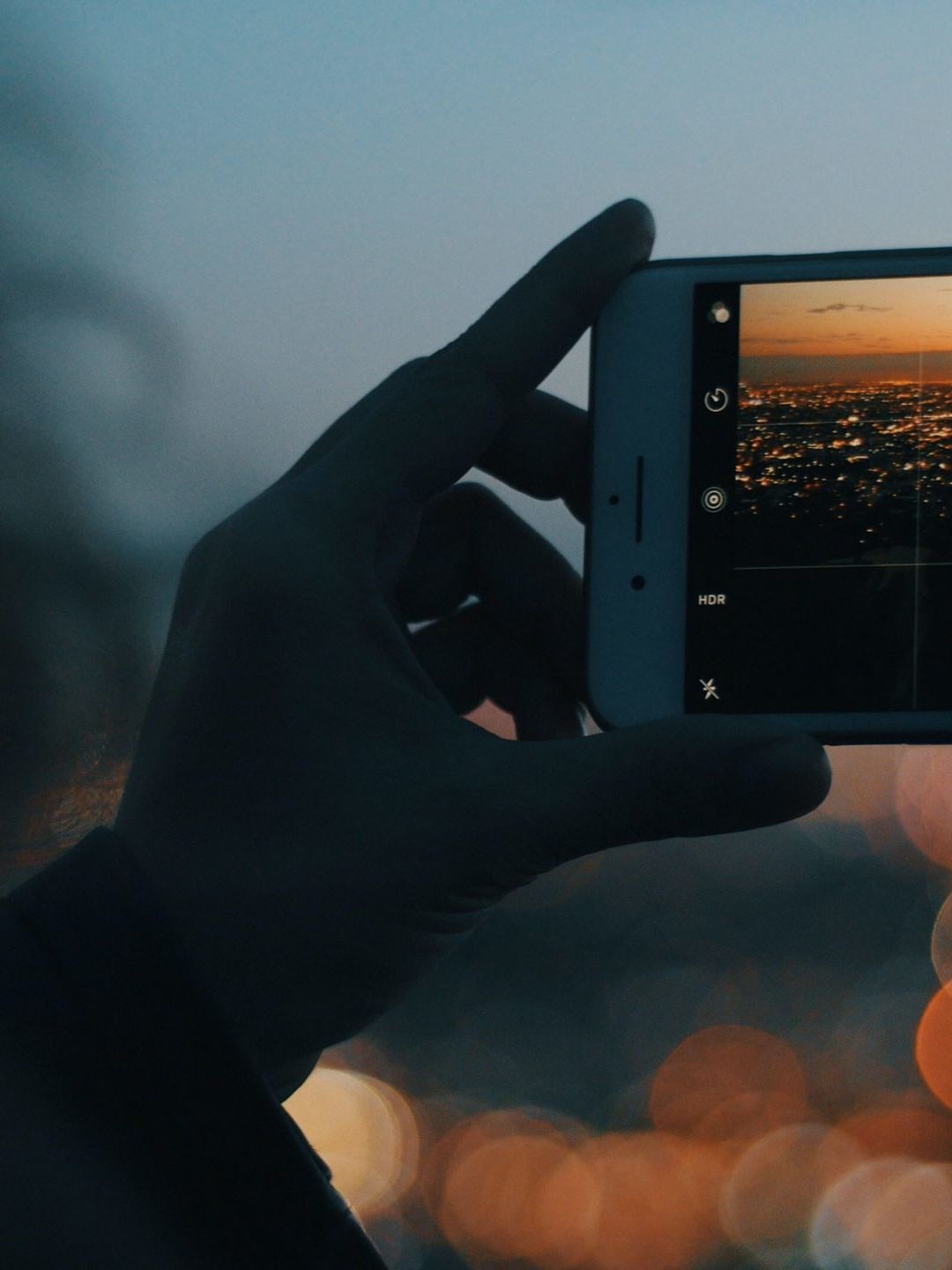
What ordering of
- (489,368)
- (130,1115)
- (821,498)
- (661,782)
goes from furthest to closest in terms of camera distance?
(489,368)
(821,498)
(661,782)
(130,1115)

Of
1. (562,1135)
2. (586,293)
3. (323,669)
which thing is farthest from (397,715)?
(562,1135)

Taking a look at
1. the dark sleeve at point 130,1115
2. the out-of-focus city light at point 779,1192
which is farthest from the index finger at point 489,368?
the out-of-focus city light at point 779,1192

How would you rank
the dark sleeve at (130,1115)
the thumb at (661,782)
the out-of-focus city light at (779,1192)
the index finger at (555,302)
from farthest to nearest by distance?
the out-of-focus city light at (779,1192) < the index finger at (555,302) < the thumb at (661,782) < the dark sleeve at (130,1115)

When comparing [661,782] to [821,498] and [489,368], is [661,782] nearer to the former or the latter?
[821,498]

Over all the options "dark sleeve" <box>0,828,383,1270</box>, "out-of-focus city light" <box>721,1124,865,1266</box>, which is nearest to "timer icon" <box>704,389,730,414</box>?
"dark sleeve" <box>0,828,383,1270</box>

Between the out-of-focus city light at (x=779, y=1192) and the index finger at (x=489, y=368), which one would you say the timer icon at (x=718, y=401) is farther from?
the out-of-focus city light at (x=779, y=1192)

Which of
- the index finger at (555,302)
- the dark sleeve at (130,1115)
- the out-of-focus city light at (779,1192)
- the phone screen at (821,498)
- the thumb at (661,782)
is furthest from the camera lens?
the out-of-focus city light at (779,1192)

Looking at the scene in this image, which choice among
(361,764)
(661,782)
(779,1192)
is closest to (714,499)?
(661,782)
